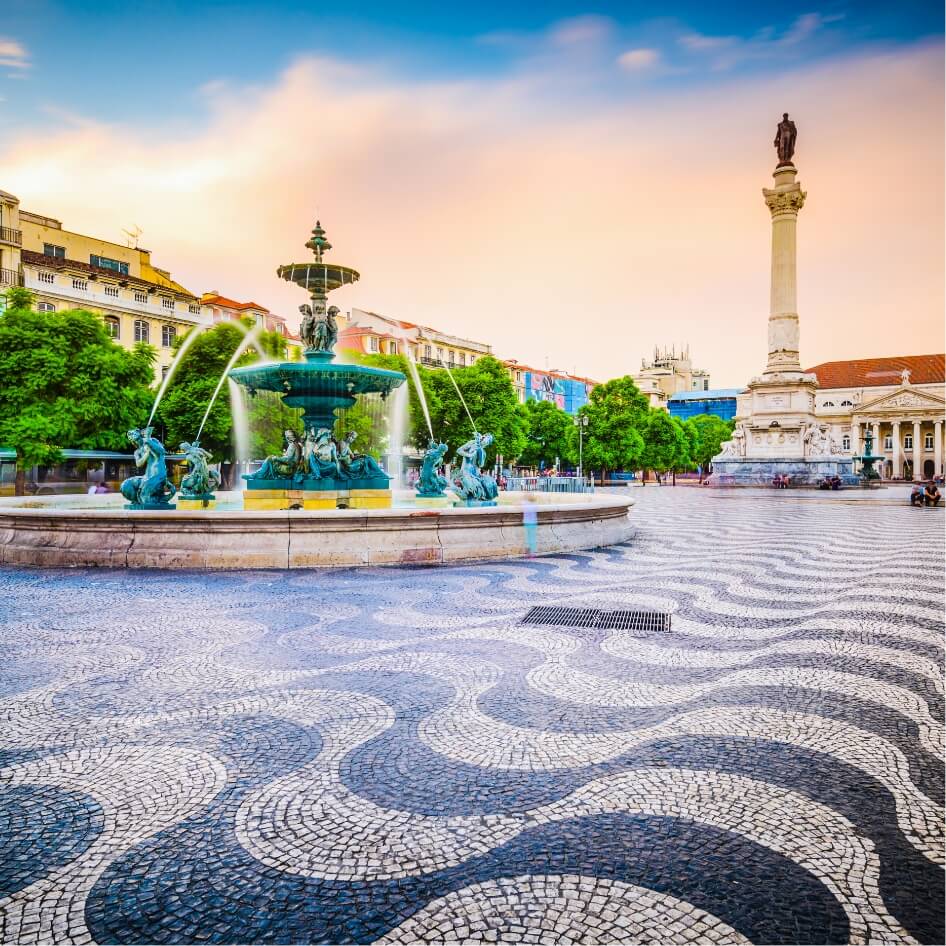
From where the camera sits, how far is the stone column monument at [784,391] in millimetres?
44719

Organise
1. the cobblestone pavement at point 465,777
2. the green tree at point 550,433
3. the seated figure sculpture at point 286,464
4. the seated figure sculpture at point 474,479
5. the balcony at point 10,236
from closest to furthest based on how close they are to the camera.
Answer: the cobblestone pavement at point 465,777, the seated figure sculpture at point 474,479, the seated figure sculpture at point 286,464, the balcony at point 10,236, the green tree at point 550,433

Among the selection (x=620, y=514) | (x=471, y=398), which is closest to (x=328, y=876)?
(x=620, y=514)

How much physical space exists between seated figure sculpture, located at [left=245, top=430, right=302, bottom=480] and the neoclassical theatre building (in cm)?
8196

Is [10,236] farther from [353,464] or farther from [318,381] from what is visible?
[353,464]

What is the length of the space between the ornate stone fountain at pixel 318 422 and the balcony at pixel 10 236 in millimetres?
34499

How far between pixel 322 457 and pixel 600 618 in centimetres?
939

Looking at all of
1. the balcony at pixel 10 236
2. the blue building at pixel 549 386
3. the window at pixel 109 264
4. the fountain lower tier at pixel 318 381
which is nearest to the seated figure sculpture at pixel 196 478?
the fountain lower tier at pixel 318 381


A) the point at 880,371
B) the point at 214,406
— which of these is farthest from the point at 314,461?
the point at 880,371

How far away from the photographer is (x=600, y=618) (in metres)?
6.70

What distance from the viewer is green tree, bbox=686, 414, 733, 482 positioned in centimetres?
8399

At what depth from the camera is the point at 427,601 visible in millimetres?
7379

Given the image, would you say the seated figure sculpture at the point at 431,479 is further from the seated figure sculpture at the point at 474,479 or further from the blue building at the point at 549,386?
the blue building at the point at 549,386

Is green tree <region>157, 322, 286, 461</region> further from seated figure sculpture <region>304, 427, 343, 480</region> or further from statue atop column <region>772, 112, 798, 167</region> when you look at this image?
statue atop column <region>772, 112, 798, 167</region>

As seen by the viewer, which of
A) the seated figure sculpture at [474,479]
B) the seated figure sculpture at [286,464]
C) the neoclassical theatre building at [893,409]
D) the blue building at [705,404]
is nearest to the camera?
the seated figure sculpture at [474,479]
